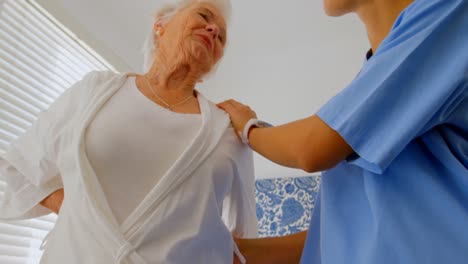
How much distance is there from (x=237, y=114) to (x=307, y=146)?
1.10ft

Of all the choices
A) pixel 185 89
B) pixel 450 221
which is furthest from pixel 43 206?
pixel 450 221

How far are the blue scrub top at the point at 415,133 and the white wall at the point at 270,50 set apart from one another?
172 cm

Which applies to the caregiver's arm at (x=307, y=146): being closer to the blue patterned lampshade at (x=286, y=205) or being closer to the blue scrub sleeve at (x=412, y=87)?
the blue scrub sleeve at (x=412, y=87)

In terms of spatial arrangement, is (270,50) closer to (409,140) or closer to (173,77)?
(173,77)

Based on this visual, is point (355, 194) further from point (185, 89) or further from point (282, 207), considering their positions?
point (282, 207)

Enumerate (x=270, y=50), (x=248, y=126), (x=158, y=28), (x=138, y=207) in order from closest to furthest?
1. (x=138, y=207)
2. (x=248, y=126)
3. (x=158, y=28)
4. (x=270, y=50)

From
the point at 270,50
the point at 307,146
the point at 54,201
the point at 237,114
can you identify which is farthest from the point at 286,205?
the point at 307,146

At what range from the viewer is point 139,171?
0.73m

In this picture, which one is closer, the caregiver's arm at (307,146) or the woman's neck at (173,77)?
the caregiver's arm at (307,146)

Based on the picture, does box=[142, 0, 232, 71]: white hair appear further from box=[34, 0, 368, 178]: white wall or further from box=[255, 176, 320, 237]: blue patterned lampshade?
box=[255, 176, 320, 237]: blue patterned lampshade

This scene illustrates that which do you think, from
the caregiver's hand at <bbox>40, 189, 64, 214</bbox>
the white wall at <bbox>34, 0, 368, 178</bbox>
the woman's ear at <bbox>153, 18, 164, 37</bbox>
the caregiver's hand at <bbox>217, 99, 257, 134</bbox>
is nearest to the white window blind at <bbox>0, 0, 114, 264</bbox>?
the white wall at <bbox>34, 0, 368, 178</bbox>

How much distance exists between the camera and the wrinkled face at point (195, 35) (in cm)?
93

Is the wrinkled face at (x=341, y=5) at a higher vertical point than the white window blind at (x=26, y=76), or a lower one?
lower

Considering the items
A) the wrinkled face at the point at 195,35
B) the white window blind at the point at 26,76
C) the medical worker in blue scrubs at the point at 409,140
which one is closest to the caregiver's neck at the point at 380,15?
the medical worker in blue scrubs at the point at 409,140
